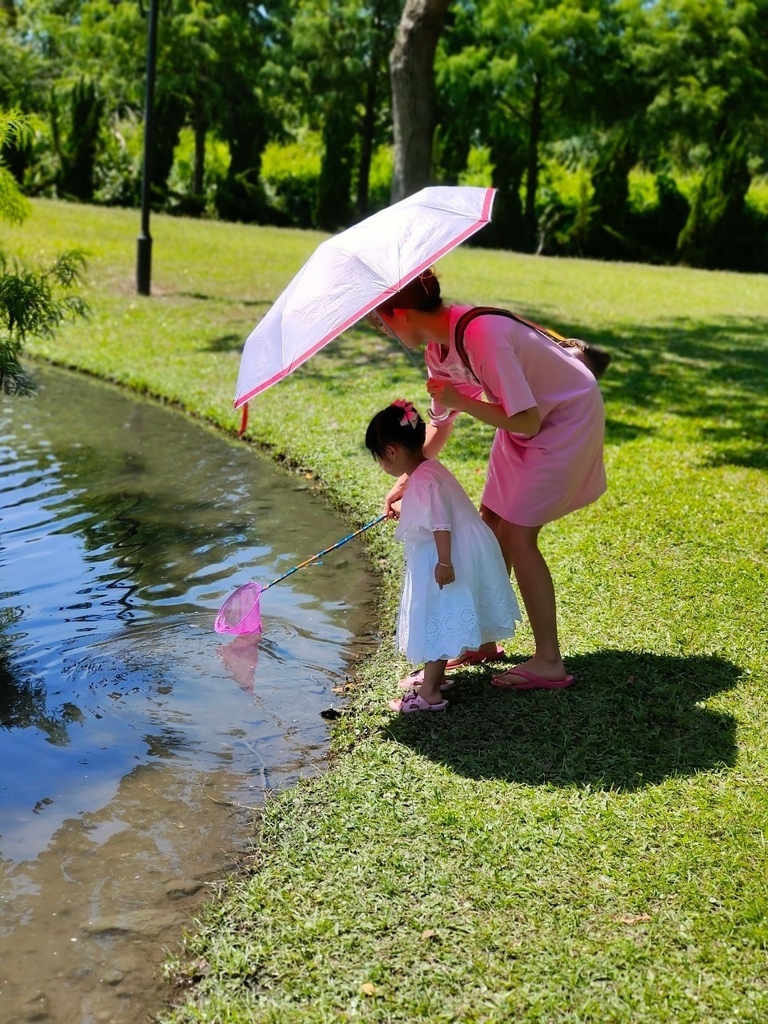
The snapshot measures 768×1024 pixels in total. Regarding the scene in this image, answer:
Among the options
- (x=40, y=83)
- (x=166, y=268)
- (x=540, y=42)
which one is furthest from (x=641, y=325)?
(x=40, y=83)

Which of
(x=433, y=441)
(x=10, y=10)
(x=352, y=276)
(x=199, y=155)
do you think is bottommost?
(x=433, y=441)

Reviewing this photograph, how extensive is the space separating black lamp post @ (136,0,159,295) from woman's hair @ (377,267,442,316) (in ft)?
32.5

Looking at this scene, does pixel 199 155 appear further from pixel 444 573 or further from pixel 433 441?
pixel 444 573

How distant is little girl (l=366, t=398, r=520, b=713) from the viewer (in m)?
4.02

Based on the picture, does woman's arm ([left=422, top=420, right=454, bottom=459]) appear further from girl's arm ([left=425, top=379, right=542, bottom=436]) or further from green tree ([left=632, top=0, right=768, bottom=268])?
green tree ([left=632, top=0, right=768, bottom=268])

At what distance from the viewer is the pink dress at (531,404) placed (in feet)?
12.5

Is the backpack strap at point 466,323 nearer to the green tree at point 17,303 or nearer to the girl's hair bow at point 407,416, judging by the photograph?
the girl's hair bow at point 407,416

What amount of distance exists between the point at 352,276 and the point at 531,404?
2.40ft

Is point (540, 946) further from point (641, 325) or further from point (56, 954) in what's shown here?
point (641, 325)

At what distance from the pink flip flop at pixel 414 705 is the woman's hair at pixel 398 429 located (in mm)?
907

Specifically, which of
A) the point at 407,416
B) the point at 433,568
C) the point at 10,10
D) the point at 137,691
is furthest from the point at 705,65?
the point at 137,691

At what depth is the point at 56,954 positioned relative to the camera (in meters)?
3.02

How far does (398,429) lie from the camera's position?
409cm

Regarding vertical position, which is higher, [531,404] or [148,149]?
[148,149]
